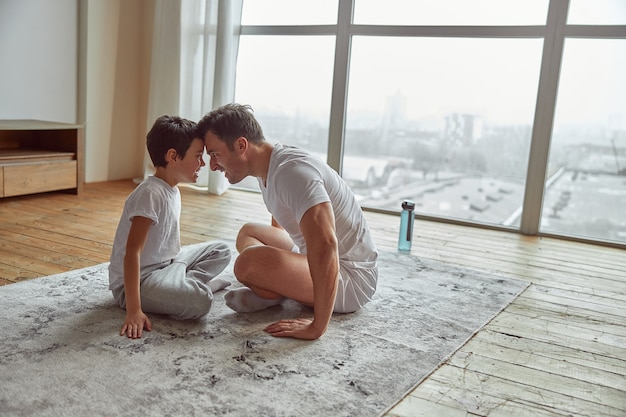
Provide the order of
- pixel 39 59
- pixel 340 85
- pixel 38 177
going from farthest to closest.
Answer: pixel 340 85 → pixel 39 59 → pixel 38 177

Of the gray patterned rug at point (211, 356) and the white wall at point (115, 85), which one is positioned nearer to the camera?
the gray patterned rug at point (211, 356)

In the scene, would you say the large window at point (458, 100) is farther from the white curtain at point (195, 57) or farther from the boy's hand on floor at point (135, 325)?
the boy's hand on floor at point (135, 325)

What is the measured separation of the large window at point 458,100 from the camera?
3.62 meters

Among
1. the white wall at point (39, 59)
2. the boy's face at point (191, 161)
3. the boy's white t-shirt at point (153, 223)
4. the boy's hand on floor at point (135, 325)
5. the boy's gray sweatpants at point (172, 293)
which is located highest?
the white wall at point (39, 59)

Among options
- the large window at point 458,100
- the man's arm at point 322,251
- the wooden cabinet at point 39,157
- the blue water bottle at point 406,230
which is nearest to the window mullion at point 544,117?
the large window at point 458,100

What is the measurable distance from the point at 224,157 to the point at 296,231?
35cm

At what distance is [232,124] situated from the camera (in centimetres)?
179

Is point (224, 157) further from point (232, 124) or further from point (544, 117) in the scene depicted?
point (544, 117)

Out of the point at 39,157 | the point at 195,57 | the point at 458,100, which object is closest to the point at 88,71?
the point at 195,57

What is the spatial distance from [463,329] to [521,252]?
4.71ft

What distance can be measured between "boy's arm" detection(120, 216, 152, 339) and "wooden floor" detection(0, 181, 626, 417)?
0.71 m

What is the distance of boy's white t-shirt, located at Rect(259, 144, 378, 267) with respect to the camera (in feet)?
5.64

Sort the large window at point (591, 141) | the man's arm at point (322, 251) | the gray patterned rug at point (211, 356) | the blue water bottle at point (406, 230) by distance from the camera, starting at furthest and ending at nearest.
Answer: the large window at point (591, 141) < the blue water bottle at point (406, 230) < the man's arm at point (322, 251) < the gray patterned rug at point (211, 356)

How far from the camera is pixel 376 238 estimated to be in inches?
134
